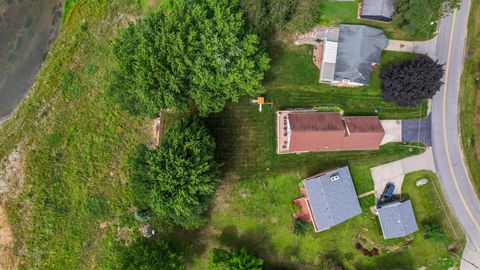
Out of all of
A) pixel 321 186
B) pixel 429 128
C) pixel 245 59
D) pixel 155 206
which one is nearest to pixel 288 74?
pixel 245 59

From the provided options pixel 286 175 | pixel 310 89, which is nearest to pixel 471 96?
pixel 310 89

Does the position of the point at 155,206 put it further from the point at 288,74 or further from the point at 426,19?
the point at 426,19

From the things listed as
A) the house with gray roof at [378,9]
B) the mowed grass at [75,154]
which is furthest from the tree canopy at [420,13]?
the mowed grass at [75,154]

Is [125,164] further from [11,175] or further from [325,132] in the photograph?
[325,132]

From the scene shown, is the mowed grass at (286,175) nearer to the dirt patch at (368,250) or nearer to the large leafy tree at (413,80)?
the dirt patch at (368,250)

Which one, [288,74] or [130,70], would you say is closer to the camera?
[130,70]
